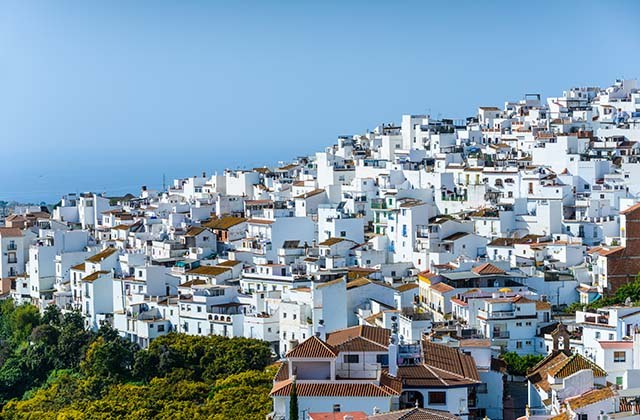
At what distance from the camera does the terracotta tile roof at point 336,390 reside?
15.4 metres

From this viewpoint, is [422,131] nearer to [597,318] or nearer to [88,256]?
[88,256]

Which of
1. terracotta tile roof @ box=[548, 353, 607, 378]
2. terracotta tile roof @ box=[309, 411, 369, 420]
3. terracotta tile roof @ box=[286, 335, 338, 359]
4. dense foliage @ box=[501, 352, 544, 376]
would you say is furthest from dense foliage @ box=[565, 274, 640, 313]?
terracotta tile roof @ box=[309, 411, 369, 420]

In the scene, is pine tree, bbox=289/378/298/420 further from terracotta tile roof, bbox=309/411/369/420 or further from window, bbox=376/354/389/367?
window, bbox=376/354/389/367

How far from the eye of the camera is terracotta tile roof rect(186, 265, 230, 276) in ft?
89.2

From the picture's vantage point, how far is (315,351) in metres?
16.2

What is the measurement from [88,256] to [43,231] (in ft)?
7.91

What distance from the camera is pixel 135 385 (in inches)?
915

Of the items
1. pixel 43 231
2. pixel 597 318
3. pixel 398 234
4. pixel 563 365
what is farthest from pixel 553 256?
pixel 43 231

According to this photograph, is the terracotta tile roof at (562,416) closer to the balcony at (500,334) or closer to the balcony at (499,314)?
the balcony at (500,334)

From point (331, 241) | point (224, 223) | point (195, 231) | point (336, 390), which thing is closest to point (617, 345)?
point (336, 390)

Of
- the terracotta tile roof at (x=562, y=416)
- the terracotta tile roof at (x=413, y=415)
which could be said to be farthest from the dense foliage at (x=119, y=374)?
the terracotta tile roof at (x=562, y=416)

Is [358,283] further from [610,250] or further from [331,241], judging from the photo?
[610,250]

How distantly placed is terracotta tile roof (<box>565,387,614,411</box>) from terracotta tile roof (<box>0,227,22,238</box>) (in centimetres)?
2372

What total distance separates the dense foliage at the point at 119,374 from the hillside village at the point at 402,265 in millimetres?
790
